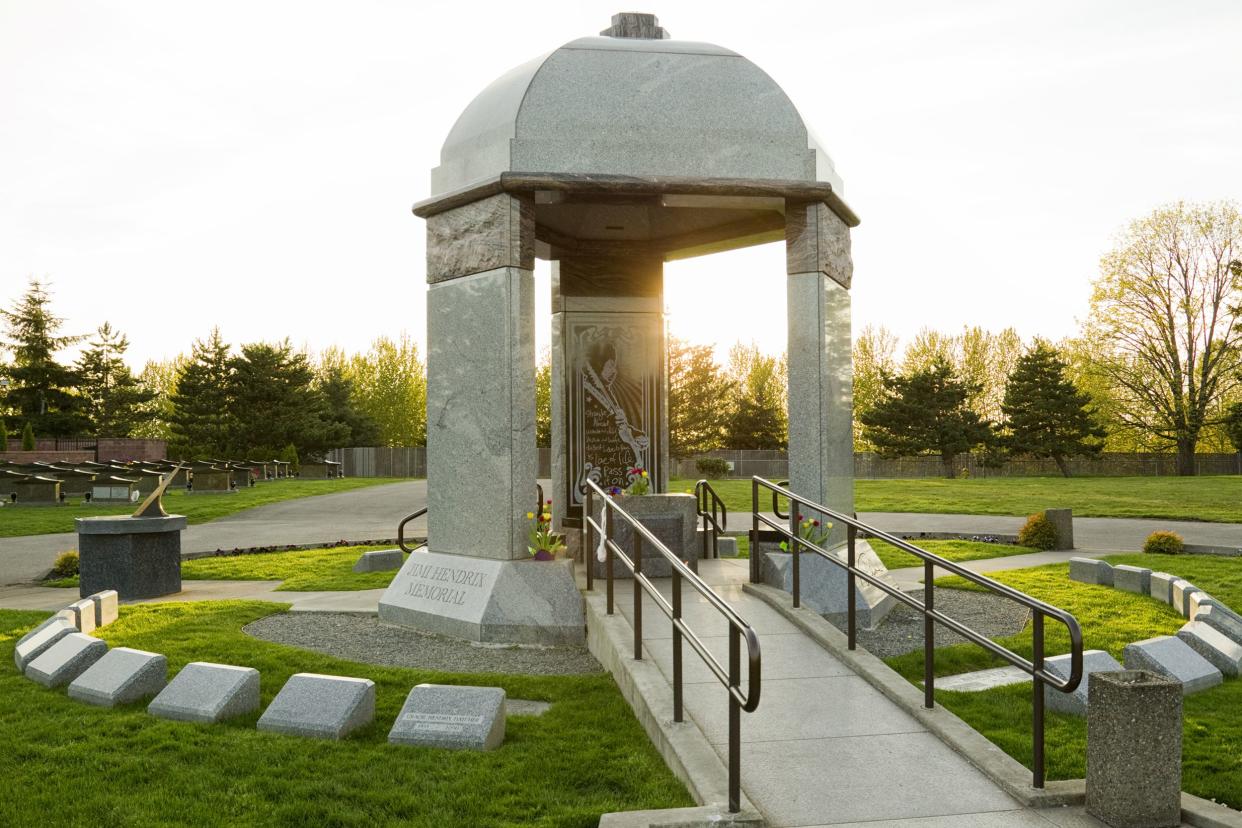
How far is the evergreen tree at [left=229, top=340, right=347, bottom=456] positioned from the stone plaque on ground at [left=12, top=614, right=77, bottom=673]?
44.6m

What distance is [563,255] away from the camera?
12.8 metres

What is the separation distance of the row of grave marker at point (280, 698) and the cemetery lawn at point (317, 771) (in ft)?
0.29

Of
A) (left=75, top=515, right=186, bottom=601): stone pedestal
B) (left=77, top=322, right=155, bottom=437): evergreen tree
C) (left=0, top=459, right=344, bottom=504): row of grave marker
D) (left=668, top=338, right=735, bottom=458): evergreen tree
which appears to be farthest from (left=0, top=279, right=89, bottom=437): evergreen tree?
(left=75, top=515, right=186, bottom=601): stone pedestal

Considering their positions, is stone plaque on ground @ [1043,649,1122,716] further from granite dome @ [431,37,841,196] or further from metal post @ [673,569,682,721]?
granite dome @ [431,37,841,196]

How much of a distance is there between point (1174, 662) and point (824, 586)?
2.70 meters

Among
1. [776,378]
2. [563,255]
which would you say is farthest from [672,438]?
[563,255]

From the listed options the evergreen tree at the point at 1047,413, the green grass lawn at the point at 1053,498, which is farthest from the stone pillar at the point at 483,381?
the evergreen tree at the point at 1047,413

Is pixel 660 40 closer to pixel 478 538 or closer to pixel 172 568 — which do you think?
pixel 478 538

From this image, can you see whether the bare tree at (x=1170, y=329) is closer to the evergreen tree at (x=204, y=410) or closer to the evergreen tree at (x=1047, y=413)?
the evergreen tree at (x=1047, y=413)

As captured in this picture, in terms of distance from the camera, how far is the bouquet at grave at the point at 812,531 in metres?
9.02

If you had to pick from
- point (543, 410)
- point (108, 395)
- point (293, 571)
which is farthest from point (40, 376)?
point (293, 571)

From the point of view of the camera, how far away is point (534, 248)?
968cm

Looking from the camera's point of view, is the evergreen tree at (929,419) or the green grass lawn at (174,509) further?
the evergreen tree at (929,419)

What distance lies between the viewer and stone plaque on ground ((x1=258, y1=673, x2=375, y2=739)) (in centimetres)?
588
